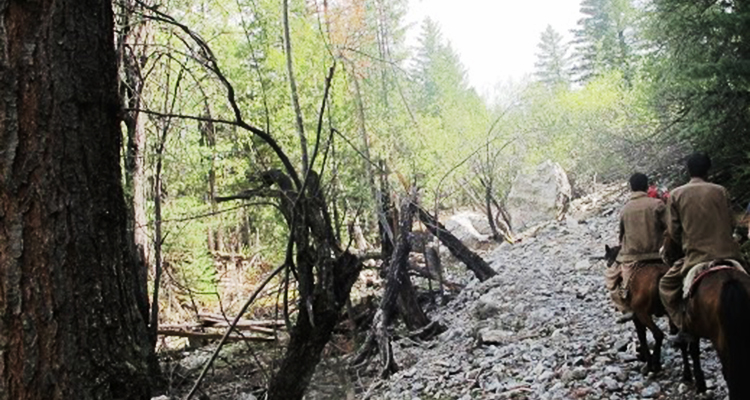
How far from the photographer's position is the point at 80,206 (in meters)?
1.65

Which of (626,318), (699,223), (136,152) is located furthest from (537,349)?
(136,152)

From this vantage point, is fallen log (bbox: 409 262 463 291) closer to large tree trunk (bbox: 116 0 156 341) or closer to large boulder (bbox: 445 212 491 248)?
large tree trunk (bbox: 116 0 156 341)

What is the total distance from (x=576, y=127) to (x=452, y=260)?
38.0 ft

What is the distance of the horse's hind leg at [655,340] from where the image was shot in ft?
19.1

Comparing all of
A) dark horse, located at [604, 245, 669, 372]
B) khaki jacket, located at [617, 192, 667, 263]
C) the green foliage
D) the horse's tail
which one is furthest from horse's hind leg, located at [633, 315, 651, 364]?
the green foliage

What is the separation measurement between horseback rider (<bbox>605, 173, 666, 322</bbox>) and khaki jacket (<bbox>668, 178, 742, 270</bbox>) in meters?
0.92

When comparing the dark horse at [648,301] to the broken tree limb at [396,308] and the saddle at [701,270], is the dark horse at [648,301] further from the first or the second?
the broken tree limb at [396,308]

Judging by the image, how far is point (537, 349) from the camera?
7.93 metres

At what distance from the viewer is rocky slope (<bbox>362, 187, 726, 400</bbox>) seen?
241 inches

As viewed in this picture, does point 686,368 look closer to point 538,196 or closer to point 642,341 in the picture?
point 642,341

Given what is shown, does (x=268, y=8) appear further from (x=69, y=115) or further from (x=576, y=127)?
(x=576, y=127)

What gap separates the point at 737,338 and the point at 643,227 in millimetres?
1821

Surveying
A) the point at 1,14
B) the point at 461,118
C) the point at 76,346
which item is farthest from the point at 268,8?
the point at 461,118

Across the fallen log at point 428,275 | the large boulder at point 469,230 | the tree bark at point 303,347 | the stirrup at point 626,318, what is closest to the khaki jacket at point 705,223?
the stirrup at point 626,318
